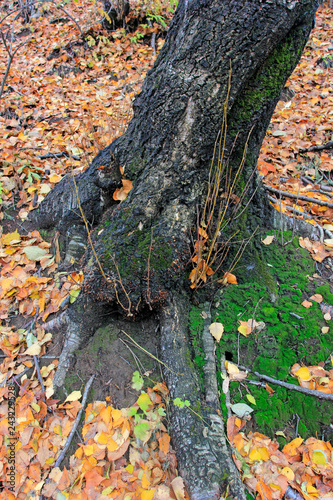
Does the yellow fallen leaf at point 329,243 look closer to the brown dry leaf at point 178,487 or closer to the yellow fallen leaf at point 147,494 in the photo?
the brown dry leaf at point 178,487

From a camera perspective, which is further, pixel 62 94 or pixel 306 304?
pixel 62 94

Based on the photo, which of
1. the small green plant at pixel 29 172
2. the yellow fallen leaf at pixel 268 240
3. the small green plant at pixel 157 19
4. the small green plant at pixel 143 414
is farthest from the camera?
the small green plant at pixel 157 19

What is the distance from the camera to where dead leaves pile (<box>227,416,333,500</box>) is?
1551 mm

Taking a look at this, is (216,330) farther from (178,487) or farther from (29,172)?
(29,172)

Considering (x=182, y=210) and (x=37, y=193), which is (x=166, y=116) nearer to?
(x=182, y=210)

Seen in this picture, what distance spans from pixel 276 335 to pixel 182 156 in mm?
1379

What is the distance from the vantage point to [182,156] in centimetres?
186

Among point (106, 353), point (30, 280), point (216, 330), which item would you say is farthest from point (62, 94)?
point (216, 330)

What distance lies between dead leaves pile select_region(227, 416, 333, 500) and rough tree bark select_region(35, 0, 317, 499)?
0.14m

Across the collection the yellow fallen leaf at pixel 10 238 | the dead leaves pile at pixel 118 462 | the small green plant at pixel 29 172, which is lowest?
the dead leaves pile at pixel 118 462

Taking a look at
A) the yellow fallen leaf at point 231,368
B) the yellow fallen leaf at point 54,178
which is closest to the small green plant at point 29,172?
the yellow fallen leaf at point 54,178

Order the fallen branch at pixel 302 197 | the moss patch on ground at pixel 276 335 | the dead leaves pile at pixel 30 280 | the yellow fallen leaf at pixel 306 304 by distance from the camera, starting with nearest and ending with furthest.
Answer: the moss patch on ground at pixel 276 335 < the yellow fallen leaf at pixel 306 304 < the dead leaves pile at pixel 30 280 < the fallen branch at pixel 302 197

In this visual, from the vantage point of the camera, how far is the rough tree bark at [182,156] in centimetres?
157

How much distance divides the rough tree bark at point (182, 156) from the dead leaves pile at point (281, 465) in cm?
14
